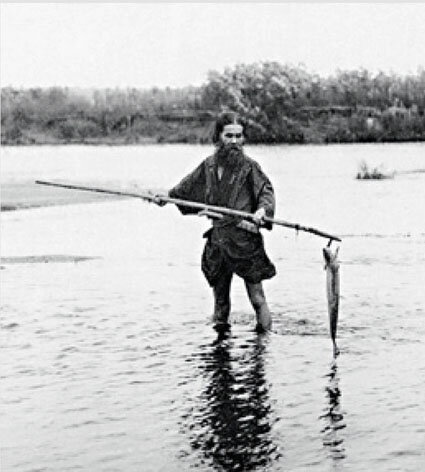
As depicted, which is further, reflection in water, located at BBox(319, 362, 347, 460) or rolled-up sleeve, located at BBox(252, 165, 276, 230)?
rolled-up sleeve, located at BBox(252, 165, 276, 230)

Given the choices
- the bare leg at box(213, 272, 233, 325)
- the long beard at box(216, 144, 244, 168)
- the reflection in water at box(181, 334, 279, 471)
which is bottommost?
the reflection in water at box(181, 334, 279, 471)

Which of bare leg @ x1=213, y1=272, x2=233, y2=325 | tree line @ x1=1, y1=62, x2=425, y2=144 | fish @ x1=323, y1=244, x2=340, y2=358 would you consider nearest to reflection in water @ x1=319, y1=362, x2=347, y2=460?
fish @ x1=323, y1=244, x2=340, y2=358

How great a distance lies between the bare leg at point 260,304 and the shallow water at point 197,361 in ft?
0.54

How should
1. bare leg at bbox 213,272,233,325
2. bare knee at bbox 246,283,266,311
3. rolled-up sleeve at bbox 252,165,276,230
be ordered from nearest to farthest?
1. rolled-up sleeve at bbox 252,165,276,230
2. bare knee at bbox 246,283,266,311
3. bare leg at bbox 213,272,233,325

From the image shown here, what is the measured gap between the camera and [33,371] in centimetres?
809

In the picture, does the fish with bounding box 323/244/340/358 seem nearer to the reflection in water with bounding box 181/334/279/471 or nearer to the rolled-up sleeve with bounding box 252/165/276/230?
the reflection in water with bounding box 181/334/279/471

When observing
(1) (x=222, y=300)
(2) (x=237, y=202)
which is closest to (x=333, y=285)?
(2) (x=237, y=202)

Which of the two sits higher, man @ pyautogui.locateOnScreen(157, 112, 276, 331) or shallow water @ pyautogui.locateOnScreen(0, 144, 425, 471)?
man @ pyautogui.locateOnScreen(157, 112, 276, 331)

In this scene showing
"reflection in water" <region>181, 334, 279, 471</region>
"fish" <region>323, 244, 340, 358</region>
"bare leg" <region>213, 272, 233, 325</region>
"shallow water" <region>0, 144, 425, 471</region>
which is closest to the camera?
"reflection in water" <region>181, 334, 279, 471</region>

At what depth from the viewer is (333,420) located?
6.67 meters

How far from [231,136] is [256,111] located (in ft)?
189

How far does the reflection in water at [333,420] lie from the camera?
612cm

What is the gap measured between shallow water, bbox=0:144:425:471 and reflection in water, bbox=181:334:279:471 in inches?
0.6

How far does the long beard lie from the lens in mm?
9062
